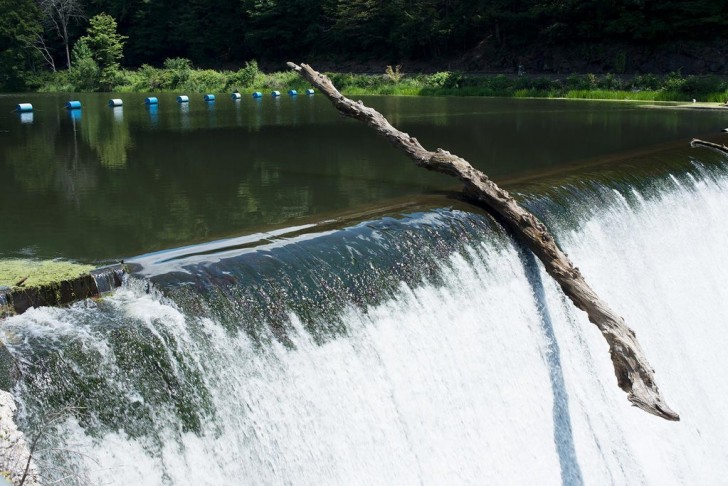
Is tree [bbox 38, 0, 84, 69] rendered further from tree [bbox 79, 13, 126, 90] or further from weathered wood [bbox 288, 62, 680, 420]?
weathered wood [bbox 288, 62, 680, 420]

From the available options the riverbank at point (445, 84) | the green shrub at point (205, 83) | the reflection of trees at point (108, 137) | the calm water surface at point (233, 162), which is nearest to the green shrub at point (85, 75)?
the riverbank at point (445, 84)

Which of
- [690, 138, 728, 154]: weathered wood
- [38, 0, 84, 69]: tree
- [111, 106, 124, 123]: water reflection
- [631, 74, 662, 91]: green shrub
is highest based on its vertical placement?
[38, 0, 84, 69]: tree

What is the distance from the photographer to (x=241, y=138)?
18.0 m

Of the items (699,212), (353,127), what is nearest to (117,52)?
(353,127)

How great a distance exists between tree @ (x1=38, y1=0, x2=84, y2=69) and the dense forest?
0.35 feet

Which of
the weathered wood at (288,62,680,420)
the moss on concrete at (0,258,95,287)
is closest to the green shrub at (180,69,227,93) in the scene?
the weathered wood at (288,62,680,420)

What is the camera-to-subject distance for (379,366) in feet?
21.0

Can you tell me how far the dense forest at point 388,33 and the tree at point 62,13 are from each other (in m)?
0.11

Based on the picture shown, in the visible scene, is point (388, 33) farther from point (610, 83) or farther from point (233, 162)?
point (233, 162)

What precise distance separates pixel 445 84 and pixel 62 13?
30.5m

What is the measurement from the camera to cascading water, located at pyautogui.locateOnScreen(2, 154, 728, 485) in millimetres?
4949

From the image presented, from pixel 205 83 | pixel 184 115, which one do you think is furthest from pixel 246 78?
pixel 184 115

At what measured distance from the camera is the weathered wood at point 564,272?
6.41m

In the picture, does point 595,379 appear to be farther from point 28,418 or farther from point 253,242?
point 28,418
